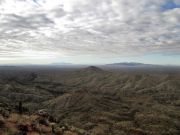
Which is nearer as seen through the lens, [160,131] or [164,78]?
[160,131]

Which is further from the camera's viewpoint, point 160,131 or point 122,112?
point 122,112

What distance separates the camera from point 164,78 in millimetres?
182875

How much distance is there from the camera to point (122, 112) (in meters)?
85.4

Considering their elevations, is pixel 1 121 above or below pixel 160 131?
above

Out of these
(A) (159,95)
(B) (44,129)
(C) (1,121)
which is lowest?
(A) (159,95)

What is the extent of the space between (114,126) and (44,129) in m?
49.3

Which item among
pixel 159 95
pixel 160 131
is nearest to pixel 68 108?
pixel 160 131

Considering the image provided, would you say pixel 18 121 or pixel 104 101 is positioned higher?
pixel 18 121

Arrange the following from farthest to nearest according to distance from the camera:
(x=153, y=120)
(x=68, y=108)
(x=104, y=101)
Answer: (x=104, y=101) < (x=68, y=108) < (x=153, y=120)

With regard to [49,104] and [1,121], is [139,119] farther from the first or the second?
[1,121]

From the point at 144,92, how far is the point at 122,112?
69403mm

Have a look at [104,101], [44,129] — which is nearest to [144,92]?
[104,101]

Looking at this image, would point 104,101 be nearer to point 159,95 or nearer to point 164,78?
point 159,95

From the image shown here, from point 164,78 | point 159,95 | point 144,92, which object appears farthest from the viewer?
point 164,78
